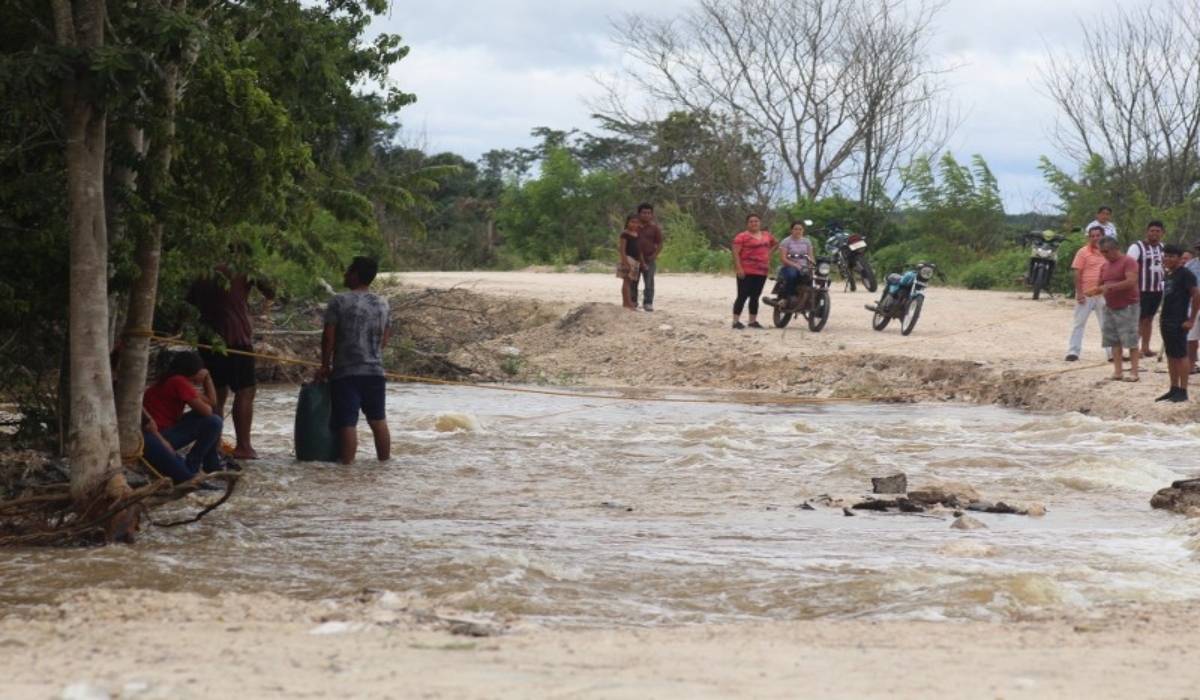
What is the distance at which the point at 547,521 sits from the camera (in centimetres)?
936

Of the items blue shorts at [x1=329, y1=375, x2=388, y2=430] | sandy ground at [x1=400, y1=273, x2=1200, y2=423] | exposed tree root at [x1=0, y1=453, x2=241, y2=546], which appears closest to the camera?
exposed tree root at [x1=0, y1=453, x2=241, y2=546]

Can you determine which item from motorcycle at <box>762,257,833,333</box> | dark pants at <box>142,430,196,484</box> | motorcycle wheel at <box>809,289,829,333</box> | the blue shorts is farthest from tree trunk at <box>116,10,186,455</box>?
motorcycle wheel at <box>809,289,829,333</box>

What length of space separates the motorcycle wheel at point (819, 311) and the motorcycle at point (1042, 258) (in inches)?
181

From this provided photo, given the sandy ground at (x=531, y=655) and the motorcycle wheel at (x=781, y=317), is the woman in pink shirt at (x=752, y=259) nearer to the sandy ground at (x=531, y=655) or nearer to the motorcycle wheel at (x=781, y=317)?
the motorcycle wheel at (x=781, y=317)

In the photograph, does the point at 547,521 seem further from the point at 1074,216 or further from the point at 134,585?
the point at 1074,216

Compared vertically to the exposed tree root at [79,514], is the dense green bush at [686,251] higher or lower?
higher

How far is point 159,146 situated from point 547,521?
311 centimetres

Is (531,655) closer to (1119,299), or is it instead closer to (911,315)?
(1119,299)

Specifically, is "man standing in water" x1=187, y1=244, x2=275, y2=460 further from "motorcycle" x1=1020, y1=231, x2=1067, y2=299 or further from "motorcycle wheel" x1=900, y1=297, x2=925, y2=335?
"motorcycle" x1=1020, y1=231, x2=1067, y2=299

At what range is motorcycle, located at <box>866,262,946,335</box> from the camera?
20.1 m

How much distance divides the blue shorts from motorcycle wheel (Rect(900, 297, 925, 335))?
1060cm

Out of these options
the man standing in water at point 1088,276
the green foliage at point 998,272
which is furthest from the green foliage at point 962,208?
the man standing in water at point 1088,276

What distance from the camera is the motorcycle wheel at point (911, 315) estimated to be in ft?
66.1

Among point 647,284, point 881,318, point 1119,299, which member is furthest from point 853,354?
point 647,284
